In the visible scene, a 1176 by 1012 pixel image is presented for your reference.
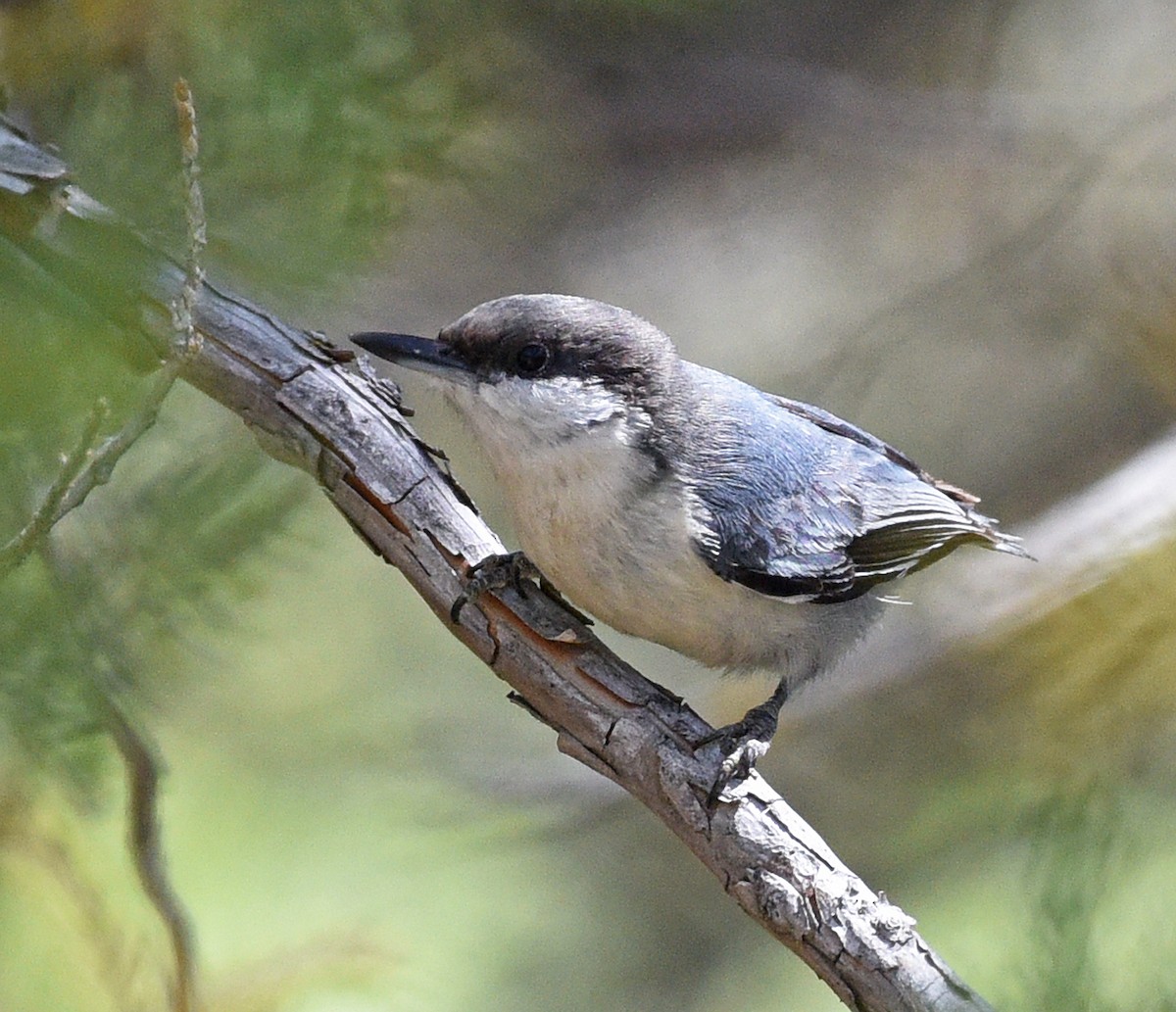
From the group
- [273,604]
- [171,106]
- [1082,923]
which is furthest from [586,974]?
[171,106]

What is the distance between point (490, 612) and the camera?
5.74ft

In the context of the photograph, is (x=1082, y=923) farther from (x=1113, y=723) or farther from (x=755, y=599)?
(x=1113, y=723)

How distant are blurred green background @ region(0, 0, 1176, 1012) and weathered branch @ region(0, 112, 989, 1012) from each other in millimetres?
71

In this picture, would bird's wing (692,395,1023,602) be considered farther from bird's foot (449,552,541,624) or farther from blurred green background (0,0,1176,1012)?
blurred green background (0,0,1176,1012)

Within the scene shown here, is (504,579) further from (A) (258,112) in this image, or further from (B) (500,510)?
(B) (500,510)

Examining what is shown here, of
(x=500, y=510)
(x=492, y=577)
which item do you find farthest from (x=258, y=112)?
(x=500, y=510)

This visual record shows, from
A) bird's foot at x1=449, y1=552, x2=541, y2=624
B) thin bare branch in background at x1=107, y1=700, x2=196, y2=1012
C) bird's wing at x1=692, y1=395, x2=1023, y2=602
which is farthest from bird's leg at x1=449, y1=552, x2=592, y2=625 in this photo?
thin bare branch in background at x1=107, y1=700, x2=196, y2=1012

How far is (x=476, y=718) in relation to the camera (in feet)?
11.3

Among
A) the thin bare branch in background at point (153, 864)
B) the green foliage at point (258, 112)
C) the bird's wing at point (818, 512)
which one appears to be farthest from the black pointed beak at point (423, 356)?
the thin bare branch in background at point (153, 864)

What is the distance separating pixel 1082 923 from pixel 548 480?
917 millimetres

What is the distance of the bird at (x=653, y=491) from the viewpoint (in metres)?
1.87

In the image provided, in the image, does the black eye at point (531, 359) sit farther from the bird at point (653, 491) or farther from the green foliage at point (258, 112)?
the green foliage at point (258, 112)

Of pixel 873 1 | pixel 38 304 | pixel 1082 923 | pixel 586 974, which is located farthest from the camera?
pixel 873 1

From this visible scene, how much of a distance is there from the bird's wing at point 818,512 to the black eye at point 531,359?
30 centimetres
